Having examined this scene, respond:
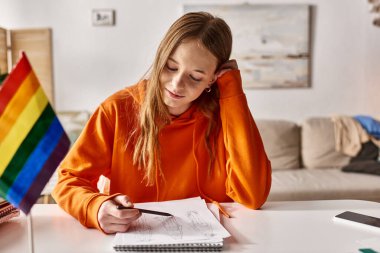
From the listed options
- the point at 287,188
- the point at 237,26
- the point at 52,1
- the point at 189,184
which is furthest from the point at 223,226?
the point at 52,1

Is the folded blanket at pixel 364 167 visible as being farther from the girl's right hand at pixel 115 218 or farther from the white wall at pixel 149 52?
the girl's right hand at pixel 115 218

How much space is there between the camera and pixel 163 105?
1245 mm

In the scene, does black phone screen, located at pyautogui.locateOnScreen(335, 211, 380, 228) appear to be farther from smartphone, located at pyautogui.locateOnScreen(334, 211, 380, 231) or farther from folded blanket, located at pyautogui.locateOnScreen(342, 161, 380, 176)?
folded blanket, located at pyautogui.locateOnScreen(342, 161, 380, 176)

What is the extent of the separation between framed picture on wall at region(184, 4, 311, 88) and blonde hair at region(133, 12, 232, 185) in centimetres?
246

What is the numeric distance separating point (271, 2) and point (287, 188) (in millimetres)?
1721

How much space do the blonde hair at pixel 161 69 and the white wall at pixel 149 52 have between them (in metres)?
2.49

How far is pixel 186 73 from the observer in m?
1.17

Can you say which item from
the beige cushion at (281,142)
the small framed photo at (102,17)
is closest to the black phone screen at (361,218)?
the beige cushion at (281,142)

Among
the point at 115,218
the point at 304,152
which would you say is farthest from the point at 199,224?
the point at 304,152

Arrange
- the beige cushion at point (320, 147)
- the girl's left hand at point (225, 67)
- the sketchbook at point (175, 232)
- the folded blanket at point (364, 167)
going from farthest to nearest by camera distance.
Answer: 1. the beige cushion at point (320, 147)
2. the folded blanket at point (364, 167)
3. the girl's left hand at point (225, 67)
4. the sketchbook at point (175, 232)

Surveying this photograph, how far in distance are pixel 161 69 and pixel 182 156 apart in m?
0.29

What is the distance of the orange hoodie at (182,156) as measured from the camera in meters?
1.17

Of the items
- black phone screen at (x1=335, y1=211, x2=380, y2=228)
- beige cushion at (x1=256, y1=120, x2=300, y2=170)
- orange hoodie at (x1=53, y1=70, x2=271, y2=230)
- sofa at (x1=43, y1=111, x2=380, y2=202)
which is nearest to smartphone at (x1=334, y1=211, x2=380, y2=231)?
black phone screen at (x1=335, y1=211, x2=380, y2=228)

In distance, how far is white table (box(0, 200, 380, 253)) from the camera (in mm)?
862
